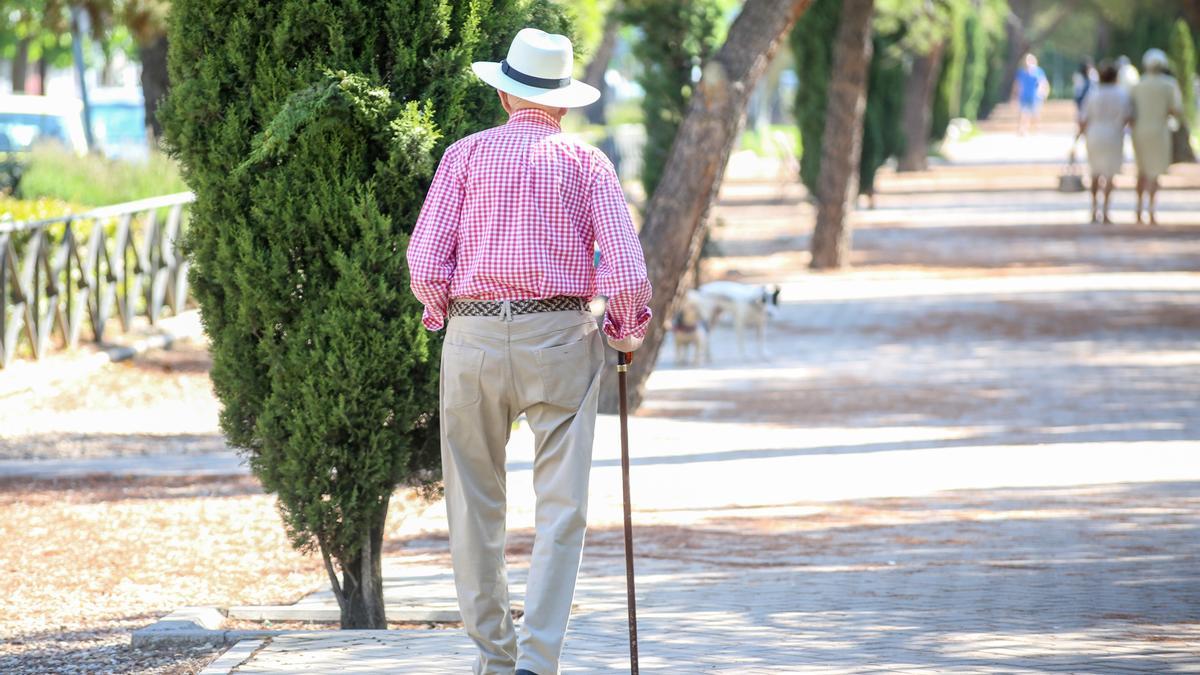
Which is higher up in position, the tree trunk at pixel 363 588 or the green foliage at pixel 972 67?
the tree trunk at pixel 363 588

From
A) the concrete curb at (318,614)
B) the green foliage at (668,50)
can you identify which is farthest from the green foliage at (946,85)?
the concrete curb at (318,614)

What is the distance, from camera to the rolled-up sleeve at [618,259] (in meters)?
4.70

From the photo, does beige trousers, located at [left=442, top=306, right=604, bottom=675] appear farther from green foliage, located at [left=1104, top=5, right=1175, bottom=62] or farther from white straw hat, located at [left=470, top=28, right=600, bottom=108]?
green foliage, located at [left=1104, top=5, right=1175, bottom=62]

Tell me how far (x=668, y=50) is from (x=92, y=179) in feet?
20.6

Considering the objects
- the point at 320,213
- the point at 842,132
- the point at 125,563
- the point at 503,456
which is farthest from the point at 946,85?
the point at 503,456

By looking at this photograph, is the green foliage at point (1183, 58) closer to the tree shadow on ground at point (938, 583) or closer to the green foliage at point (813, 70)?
the green foliage at point (813, 70)

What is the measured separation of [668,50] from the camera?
55.7 feet

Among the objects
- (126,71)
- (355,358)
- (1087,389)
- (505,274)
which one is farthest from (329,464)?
(126,71)

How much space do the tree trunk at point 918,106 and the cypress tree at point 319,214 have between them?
27423 millimetres

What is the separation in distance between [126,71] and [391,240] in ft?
228

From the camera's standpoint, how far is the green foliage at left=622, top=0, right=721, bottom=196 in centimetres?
1667

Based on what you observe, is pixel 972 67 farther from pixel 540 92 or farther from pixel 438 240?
pixel 438 240

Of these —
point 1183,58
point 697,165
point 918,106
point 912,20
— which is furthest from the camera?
point 1183,58

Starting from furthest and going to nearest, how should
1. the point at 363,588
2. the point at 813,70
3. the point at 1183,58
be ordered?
the point at 1183,58
the point at 813,70
the point at 363,588
